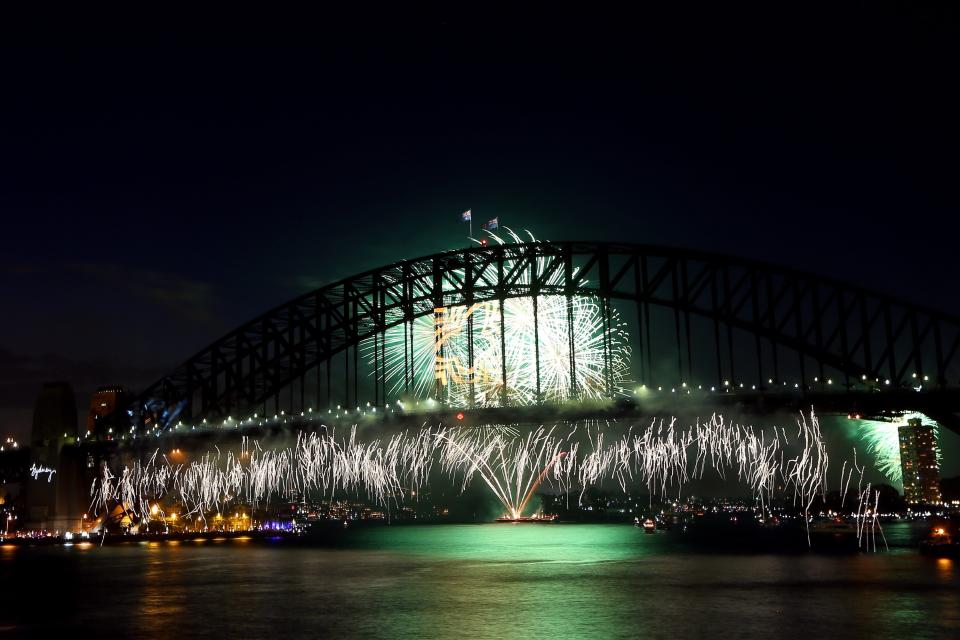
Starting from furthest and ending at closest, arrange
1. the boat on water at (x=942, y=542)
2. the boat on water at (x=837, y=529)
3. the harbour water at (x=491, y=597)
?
the boat on water at (x=837, y=529), the boat on water at (x=942, y=542), the harbour water at (x=491, y=597)

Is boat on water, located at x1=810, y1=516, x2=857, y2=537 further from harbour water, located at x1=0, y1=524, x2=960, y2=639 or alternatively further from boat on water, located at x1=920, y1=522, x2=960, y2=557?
harbour water, located at x1=0, y1=524, x2=960, y2=639

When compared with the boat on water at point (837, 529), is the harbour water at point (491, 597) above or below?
above

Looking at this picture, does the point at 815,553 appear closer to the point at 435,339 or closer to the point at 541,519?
the point at 435,339

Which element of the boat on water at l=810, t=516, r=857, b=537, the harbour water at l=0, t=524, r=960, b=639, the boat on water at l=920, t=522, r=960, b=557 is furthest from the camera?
the boat on water at l=810, t=516, r=857, b=537

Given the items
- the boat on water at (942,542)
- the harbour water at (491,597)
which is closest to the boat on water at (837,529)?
the boat on water at (942,542)

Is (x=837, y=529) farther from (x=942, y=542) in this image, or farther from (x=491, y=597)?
(x=491, y=597)

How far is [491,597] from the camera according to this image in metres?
39.3

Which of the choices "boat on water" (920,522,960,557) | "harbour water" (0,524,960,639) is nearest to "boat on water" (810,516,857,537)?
"boat on water" (920,522,960,557)

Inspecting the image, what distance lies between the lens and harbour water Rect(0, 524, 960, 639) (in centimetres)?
3127

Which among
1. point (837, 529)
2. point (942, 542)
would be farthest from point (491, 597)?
point (837, 529)

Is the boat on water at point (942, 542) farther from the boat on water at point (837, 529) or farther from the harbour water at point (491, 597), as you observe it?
the boat on water at point (837, 529)

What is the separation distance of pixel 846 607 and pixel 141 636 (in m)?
22.6

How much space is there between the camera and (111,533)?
9706 cm

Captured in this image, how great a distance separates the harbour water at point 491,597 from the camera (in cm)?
3127
